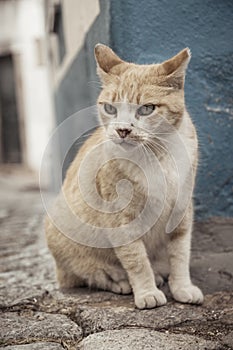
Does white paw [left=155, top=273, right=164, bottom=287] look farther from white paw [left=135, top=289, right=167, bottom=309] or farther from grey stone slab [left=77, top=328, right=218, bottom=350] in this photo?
grey stone slab [left=77, top=328, right=218, bottom=350]

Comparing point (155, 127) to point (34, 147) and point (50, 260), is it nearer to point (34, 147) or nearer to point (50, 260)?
point (50, 260)

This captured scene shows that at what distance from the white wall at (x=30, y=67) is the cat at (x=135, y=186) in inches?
279

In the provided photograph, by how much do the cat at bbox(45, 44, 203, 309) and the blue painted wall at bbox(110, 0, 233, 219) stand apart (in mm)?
389

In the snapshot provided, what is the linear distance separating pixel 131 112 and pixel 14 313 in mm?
913

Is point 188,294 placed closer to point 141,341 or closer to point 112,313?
point 112,313

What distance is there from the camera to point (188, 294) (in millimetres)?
2125

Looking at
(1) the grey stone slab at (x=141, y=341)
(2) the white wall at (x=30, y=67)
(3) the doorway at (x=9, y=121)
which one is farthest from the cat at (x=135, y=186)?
(3) the doorway at (x=9, y=121)

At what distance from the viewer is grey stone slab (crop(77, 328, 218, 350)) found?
173cm

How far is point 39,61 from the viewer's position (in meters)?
7.79

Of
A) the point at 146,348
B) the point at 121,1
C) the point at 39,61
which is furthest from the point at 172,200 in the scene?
the point at 39,61

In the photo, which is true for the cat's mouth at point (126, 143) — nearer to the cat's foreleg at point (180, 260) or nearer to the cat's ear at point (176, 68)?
the cat's ear at point (176, 68)

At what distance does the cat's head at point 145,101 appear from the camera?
6.48ft

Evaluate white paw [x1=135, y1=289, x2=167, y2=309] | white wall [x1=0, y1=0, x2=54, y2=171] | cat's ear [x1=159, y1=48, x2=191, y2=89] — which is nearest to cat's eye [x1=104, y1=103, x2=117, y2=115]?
cat's ear [x1=159, y1=48, x2=191, y2=89]

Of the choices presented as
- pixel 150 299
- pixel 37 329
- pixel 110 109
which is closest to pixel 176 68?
pixel 110 109
